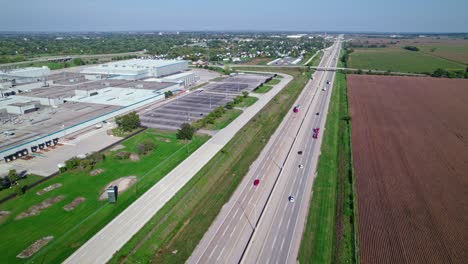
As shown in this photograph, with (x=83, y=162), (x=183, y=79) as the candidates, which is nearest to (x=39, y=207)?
(x=83, y=162)

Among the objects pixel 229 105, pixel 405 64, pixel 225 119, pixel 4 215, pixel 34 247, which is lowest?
pixel 34 247

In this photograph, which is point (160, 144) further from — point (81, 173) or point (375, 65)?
point (375, 65)

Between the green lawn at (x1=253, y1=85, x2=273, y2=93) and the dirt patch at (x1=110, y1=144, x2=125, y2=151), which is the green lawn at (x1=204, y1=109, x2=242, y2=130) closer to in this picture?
the dirt patch at (x1=110, y1=144, x2=125, y2=151)

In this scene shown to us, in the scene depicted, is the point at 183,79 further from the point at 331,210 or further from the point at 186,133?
the point at 331,210

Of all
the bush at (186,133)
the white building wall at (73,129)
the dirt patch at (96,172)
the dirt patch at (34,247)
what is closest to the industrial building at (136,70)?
the white building wall at (73,129)

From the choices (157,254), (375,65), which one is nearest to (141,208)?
(157,254)

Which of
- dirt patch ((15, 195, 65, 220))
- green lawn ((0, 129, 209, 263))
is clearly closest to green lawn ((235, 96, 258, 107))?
green lawn ((0, 129, 209, 263))

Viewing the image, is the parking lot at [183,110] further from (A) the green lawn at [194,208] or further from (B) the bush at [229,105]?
(A) the green lawn at [194,208]
